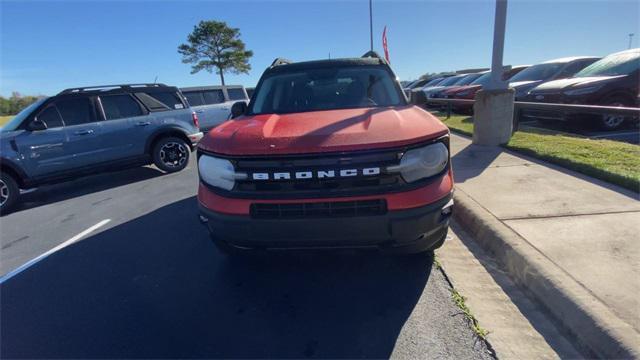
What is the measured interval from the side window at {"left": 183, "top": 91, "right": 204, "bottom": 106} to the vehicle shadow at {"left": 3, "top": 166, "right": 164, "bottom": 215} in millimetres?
4353

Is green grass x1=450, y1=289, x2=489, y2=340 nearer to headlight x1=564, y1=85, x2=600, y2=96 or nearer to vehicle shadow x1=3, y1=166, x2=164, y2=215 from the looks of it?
vehicle shadow x1=3, y1=166, x2=164, y2=215

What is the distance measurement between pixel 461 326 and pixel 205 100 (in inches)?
463

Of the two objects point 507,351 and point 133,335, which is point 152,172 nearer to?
point 133,335

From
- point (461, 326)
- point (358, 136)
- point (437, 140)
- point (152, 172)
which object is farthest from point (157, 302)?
point (152, 172)

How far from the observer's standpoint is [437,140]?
243cm

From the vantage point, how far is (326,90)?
3.70 metres

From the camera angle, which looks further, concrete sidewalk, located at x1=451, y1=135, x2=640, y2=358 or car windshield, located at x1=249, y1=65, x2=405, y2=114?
car windshield, located at x1=249, y1=65, x2=405, y2=114

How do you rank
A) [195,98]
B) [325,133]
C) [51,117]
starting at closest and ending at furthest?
[325,133]
[51,117]
[195,98]

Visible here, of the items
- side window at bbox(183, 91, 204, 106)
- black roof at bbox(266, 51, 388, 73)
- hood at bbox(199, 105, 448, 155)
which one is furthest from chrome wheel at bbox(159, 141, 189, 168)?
hood at bbox(199, 105, 448, 155)

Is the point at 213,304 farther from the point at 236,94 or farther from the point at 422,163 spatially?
the point at 236,94

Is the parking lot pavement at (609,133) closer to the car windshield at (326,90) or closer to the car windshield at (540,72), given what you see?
the car windshield at (540,72)

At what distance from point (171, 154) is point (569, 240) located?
7.07m

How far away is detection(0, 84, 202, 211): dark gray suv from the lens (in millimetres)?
5930

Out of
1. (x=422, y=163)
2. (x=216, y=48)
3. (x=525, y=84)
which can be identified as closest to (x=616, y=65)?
(x=525, y=84)
